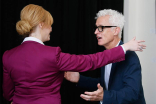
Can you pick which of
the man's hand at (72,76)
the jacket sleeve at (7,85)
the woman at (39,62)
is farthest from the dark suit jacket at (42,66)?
the man's hand at (72,76)

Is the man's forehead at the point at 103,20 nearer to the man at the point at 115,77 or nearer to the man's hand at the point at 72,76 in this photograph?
the man at the point at 115,77

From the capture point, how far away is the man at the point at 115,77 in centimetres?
108

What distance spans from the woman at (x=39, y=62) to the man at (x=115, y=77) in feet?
0.58

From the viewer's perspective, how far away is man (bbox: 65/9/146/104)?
108 cm

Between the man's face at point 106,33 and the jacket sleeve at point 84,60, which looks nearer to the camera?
the jacket sleeve at point 84,60

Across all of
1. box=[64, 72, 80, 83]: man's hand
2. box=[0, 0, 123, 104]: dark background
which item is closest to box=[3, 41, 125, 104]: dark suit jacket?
box=[64, 72, 80, 83]: man's hand

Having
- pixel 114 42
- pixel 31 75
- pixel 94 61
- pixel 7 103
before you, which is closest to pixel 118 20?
pixel 114 42

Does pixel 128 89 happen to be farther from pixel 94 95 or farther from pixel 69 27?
pixel 69 27

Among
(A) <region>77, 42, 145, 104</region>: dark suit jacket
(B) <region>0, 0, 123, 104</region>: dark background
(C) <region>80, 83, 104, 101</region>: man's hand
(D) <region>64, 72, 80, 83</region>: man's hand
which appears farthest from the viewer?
(B) <region>0, 0, 123, 104</region>: dark background

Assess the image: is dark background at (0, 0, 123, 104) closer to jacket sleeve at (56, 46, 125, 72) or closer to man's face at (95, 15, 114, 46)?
man's face at (95, 15, 114, 46)

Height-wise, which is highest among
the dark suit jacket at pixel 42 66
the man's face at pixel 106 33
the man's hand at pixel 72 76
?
the man's face at pixel 106 33

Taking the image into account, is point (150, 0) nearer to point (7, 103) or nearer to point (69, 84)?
point (69, 84)

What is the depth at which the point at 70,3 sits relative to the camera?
212cm

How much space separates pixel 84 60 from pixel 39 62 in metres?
0.25
